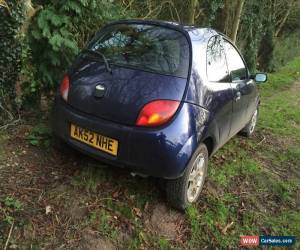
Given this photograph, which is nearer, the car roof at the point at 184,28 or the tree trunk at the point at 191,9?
the car roof at the point at 184,28

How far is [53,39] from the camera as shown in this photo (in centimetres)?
445

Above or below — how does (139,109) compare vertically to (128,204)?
above

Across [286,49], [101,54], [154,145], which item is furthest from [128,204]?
[286,49]

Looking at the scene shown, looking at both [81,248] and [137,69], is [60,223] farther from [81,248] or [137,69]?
[137,69]

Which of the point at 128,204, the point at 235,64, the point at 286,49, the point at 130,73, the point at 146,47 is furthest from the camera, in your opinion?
the point at 286,49

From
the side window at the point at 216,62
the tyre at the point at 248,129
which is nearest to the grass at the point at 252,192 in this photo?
the tyre at the point at 248,129

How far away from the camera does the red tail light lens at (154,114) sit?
3227mm

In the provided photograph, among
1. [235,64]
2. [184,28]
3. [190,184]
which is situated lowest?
[190,184]

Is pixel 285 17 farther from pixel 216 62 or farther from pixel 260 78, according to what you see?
pixel 216 62

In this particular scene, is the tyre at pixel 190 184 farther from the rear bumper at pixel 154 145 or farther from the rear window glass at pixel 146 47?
the rear window glass at pixel 146 47

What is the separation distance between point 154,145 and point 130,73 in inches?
29.2

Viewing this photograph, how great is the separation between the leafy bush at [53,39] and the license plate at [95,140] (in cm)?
139

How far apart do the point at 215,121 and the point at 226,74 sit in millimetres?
797

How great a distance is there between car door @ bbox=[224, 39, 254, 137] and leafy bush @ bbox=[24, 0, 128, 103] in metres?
1.88
